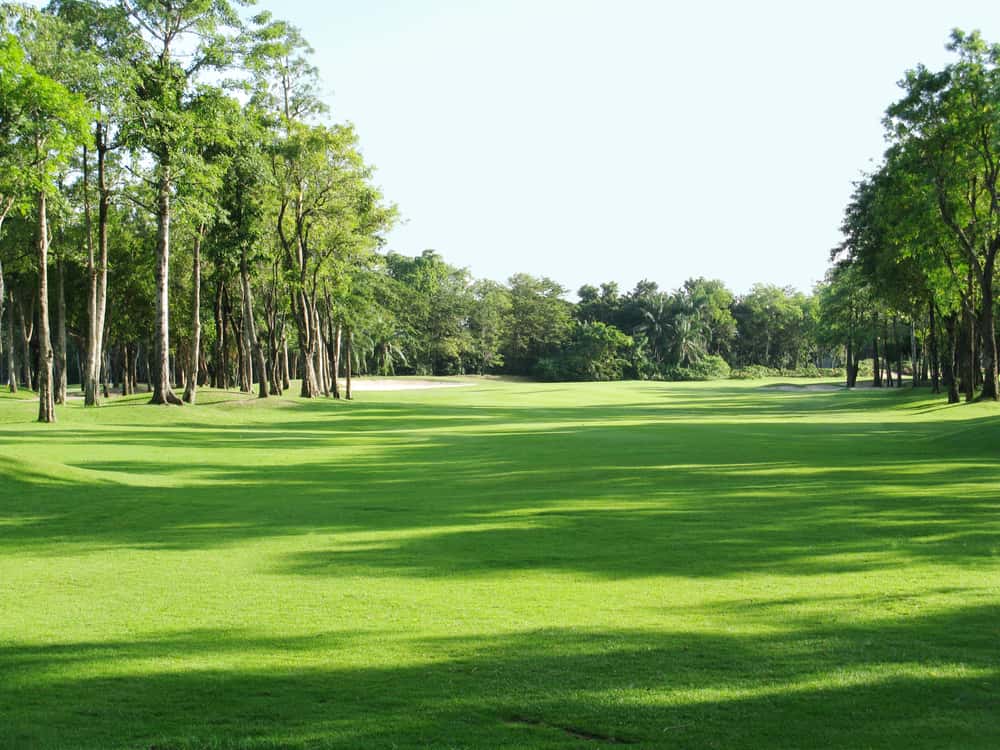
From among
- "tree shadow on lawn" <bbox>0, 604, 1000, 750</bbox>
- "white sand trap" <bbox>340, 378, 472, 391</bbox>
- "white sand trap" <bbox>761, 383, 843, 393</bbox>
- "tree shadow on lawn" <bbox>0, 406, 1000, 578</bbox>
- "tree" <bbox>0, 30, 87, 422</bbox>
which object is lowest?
"white sand trap" <bbox>761, 383, 843, 393</bbox>

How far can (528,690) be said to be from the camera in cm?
611

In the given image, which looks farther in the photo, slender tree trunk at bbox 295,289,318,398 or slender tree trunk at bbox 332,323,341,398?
slender tree trunk at bbox 332,323,341,398

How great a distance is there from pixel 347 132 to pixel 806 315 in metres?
110

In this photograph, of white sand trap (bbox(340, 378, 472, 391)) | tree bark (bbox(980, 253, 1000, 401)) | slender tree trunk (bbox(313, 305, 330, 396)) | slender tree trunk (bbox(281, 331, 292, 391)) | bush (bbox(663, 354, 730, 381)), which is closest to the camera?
tree bark (bbox(980, 253, 1000, 401))

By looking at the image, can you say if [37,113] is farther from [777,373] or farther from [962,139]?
[777,373]

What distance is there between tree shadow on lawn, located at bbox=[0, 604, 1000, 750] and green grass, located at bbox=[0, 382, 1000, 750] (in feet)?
0.08

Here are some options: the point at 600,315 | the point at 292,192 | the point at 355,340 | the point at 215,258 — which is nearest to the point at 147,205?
the point at 215,258

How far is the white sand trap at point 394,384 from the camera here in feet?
281

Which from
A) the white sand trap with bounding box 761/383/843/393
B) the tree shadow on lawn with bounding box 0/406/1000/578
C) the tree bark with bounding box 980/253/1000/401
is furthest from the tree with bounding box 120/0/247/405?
the white sand trap with bounding box 761/383/843/393

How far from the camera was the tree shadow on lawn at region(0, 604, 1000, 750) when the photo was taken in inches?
209

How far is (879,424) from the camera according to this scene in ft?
123

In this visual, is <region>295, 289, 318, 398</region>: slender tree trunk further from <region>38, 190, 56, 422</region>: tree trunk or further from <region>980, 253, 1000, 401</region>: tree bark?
<region>980, 253, 1000, 401</region>: tree bark

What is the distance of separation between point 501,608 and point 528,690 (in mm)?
2163

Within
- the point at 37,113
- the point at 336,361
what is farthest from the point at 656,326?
the point at 37,113
